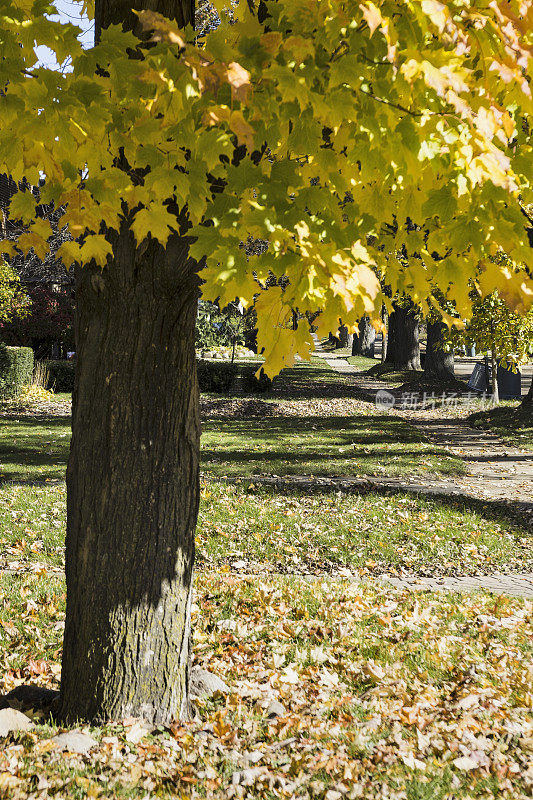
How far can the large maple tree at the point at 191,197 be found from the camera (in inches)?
102

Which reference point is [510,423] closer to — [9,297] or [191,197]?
[9,297]

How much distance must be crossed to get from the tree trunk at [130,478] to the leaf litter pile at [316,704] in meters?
0.34

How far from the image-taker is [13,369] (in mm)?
18906

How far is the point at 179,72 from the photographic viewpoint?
8.56 ft

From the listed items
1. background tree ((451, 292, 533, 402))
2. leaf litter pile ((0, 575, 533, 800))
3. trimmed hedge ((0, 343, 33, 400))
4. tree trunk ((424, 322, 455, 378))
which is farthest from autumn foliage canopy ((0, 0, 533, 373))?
tree trunk ((424, 322, 455, 378))

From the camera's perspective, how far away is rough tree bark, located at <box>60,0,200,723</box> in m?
3.32

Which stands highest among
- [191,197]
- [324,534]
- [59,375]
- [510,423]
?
[191,197]

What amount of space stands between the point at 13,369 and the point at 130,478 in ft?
55.3

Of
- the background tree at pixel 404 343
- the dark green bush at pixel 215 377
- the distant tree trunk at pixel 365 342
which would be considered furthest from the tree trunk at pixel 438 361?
the distant tree trunk at pixel 365 342

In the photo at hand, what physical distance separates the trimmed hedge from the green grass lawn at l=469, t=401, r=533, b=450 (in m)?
12.6

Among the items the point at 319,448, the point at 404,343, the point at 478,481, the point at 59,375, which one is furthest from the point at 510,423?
the point at 404,343

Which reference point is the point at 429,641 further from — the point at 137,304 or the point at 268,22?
the point at 268,22

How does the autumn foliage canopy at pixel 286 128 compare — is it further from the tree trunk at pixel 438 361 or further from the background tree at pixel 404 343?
the background tree at pixel 404 343

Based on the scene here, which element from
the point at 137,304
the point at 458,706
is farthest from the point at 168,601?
the point at 458,706
